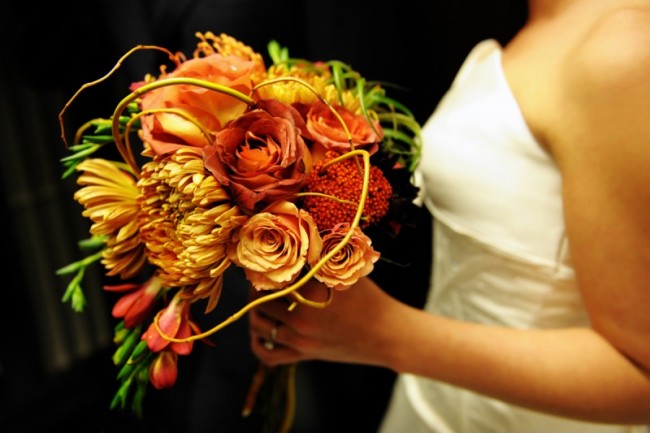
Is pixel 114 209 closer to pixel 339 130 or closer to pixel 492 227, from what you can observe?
pixel 339 130

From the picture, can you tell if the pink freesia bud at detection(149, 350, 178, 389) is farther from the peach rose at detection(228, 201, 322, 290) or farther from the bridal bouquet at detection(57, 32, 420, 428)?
the peach rose at detection(228, 201, 322, 290)

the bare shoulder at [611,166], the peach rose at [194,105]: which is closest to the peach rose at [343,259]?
the peach rose at [194,105]

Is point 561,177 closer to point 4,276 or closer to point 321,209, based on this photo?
point 321,209

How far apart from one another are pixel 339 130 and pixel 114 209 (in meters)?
0.22

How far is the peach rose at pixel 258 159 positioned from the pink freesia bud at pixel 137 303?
0.54ft

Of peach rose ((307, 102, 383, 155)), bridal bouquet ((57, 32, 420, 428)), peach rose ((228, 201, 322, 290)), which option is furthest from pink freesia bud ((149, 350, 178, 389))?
peach rose ((307, 102, 383, 155))

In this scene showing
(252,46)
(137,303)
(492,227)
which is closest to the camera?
(137,303)

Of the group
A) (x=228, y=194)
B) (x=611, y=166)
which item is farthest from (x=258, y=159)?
(x=611, y=166)

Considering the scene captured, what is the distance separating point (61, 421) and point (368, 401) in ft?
3.31

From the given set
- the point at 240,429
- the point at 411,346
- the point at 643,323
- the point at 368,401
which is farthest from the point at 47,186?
the point at 643,323

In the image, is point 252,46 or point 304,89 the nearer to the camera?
point 304,89

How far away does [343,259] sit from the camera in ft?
1.38

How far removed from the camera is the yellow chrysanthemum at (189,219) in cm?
42

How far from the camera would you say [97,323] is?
178 cm
